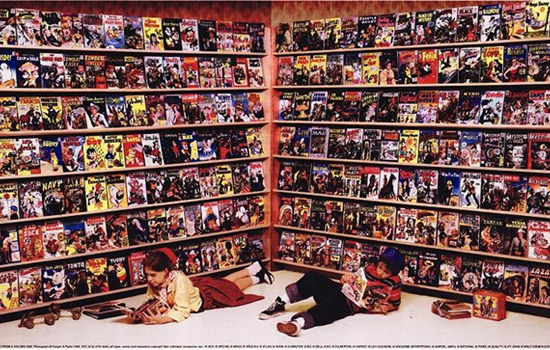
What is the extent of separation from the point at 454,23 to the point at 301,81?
1261 mm

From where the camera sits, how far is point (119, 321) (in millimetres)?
4402

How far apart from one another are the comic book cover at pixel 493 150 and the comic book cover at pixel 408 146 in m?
0.48

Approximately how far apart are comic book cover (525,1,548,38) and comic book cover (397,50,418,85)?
0.77 m

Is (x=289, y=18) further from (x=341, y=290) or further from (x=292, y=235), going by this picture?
(x=341, y=290)

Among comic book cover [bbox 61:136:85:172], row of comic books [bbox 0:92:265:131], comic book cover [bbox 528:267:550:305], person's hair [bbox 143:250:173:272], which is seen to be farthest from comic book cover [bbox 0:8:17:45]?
comic book cover [bbox 528:267:550:305]

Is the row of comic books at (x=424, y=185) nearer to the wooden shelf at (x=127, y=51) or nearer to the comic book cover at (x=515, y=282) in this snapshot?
the comic book cover at (x=515, y=282)

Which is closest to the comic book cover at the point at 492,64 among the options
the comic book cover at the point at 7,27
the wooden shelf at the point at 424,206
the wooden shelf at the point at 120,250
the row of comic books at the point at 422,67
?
the row of comic books at the point at 422,67

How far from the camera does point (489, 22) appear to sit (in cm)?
453

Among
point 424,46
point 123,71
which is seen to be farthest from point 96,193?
point 424,46

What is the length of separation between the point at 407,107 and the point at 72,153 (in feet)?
7.59

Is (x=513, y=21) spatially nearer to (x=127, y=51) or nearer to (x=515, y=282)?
(x=515, y=282)

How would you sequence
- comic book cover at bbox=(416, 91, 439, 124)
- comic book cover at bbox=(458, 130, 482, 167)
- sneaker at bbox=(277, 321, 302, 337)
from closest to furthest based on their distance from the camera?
sneaker at bbox=(277, 321, 302, 337)
comic book cover at bbox=(458, 130, 482, 167)
comic book cover at bbox=(416, 91, 439, 124)

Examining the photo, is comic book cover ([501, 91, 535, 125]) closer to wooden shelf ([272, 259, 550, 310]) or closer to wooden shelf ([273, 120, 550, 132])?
wooden shelf ([273, 120, 550, 132])

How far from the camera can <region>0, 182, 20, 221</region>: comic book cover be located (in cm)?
441
